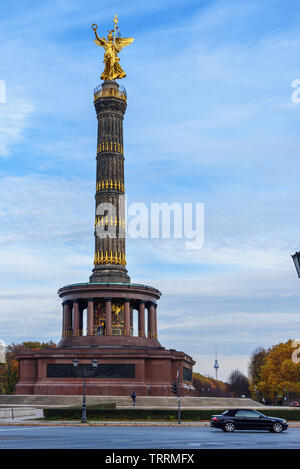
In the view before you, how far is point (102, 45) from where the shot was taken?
66.2m

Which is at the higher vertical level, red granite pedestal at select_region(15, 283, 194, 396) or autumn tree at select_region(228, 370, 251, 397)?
red granite pedestal at select_region(15, 283, 194, 396)

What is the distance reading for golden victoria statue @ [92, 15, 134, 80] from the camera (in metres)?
65.4

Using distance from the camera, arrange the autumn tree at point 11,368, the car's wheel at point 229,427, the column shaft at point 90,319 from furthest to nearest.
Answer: the autumn tree at point 11,368
the column shaft at point 90,319
the car's wheel at point 229,427

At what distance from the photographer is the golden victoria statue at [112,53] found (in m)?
65.4

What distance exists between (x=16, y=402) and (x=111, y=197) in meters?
22.0

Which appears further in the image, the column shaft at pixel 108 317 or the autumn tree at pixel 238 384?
the autumn tree at pixel 238 384

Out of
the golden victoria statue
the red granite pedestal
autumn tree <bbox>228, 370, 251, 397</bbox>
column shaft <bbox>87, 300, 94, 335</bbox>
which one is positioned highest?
the golden victoria statue

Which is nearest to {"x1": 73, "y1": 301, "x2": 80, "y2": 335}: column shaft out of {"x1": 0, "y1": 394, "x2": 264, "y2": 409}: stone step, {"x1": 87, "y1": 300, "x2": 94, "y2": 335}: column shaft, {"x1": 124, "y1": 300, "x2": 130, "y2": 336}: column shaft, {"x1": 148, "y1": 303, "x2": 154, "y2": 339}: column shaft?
{"x1": 87, "y1": 300, "x2": 94, "y2": 335}: column shaft

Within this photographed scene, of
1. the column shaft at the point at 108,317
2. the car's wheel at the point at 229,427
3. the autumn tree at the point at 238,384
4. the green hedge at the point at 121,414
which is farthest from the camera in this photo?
the autumn tree at the point at 238,384

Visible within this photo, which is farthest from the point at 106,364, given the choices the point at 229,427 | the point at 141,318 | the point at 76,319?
the point at 229,427

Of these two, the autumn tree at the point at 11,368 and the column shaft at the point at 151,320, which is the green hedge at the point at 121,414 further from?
the autumn tree at the point at 11,368

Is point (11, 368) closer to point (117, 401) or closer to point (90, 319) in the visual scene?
point (90, 319)

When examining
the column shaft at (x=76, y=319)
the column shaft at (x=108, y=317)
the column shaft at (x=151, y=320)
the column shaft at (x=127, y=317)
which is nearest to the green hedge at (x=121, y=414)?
the column shaft at (x=108, y=317)

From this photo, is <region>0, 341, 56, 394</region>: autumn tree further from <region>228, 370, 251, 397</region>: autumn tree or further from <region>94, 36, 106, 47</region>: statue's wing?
<region>228, 370, 251, 397</region>: autumn tree
